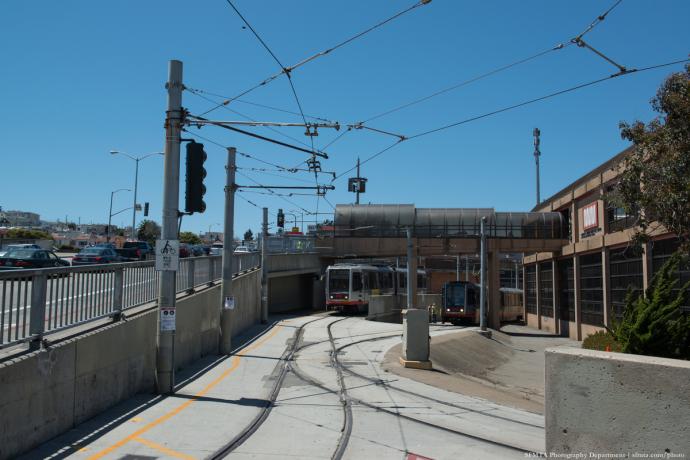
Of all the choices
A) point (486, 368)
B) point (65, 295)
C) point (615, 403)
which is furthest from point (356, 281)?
point (615, 403)

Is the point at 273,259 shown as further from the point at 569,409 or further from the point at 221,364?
the point at 569,409

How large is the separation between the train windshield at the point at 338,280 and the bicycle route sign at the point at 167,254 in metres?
27.9

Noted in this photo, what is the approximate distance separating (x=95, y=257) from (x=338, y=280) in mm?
14846

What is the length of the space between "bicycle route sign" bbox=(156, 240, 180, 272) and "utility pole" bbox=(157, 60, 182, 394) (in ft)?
0.48

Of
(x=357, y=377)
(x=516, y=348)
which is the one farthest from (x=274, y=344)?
(x=516, y=348)

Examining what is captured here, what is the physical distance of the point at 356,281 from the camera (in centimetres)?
3950

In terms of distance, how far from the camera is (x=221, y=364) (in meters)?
15.8

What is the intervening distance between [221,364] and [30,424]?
8612mm

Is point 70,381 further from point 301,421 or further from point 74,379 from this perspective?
point 301,421

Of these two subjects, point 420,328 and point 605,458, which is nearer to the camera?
point 605,458

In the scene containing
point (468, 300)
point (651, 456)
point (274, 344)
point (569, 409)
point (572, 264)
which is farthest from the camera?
point (468, 300)

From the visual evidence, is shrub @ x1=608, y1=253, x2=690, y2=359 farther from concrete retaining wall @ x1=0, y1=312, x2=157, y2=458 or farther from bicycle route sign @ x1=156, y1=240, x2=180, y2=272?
concrete retaining wall @ x1=0, y1=312, x2=157, y2=458

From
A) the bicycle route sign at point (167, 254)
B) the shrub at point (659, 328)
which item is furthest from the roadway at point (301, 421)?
the shrub at point (659, 328)

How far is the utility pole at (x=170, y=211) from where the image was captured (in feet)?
37.4
